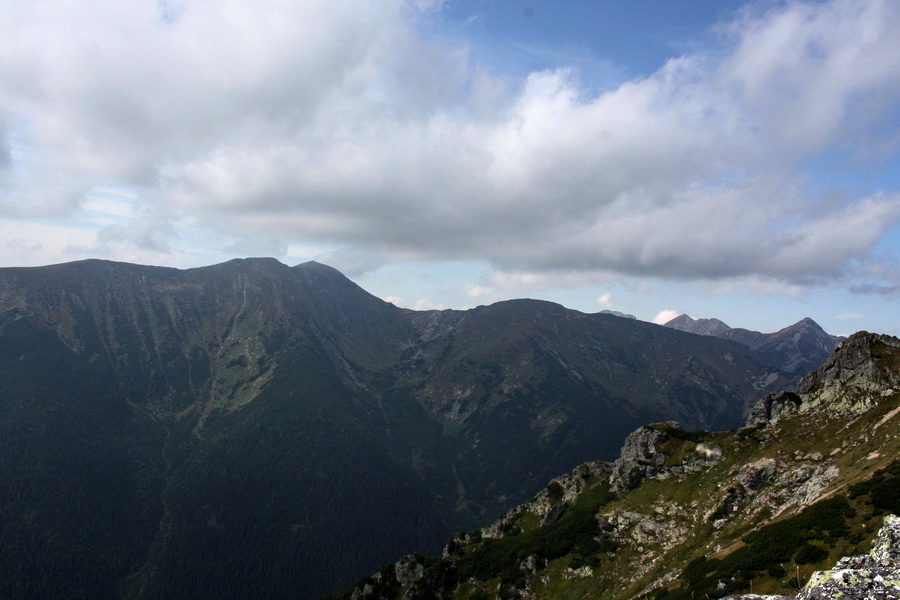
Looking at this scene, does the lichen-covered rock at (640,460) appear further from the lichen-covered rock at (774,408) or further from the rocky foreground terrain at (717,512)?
the lichen-covered rock at (774,408)

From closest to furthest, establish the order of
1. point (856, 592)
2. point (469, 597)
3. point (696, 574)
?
point (856, 592), point (696, 574), point (469, 597)

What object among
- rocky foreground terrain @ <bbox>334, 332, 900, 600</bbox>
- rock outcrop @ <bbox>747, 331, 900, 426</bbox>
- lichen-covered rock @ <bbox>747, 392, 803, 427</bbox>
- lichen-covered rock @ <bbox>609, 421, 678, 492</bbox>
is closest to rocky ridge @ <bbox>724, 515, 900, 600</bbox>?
rocky foreground terrain @ <bbox>334, 332, 900, 600</bbox>

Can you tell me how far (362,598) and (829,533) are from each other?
117807mm

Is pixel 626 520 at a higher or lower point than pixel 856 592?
lower

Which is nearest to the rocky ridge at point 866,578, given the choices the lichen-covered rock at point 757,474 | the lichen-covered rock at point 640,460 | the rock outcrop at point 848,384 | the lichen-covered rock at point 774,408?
the lichen-covered rock at point 757,474

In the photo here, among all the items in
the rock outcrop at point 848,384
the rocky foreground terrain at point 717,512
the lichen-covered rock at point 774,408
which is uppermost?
the rock outcrop at point 848,384

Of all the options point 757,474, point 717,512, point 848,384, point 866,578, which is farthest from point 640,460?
point 866,578

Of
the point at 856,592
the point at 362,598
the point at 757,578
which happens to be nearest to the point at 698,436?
the point at 757,578

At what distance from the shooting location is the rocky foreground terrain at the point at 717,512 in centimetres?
5878

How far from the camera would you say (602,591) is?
85688mm

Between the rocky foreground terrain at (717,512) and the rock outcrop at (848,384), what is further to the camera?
the rock outcrop at (848,384)

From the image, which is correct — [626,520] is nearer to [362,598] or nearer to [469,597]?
[469,597]

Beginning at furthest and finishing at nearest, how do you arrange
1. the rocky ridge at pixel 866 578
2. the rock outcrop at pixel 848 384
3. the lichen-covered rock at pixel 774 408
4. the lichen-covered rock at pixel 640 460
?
the lichen-covered rock at pixel 640 460
the lichen-covered rock at pixel 774 408
the rock outcrop at pixel 848 384
the rocky ridge at pixel 866 578

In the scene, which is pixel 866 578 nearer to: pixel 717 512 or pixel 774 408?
pixel 717 512
